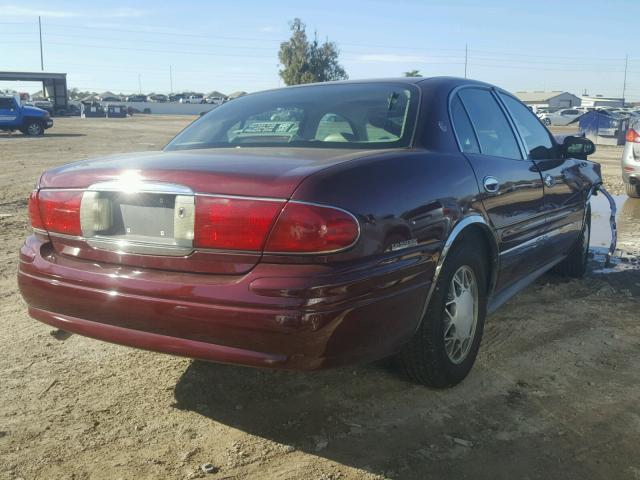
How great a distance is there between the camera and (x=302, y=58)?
5262cm

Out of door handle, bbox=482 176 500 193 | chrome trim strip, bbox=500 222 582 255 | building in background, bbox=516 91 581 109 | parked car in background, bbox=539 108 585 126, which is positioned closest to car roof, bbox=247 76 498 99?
door handle, bbox=482 176 500 193

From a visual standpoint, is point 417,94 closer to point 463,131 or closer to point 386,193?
point 463,131

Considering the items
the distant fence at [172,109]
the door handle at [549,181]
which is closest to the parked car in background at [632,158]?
the door handle at [549,181]

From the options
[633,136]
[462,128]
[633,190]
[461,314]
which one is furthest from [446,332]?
[633,190]

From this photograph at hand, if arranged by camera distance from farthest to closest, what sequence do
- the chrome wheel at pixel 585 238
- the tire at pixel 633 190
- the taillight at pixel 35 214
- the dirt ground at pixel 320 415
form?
the tire at pixel 633 190 < the chrome wheel at pixel 585 238 < the taillight at pixel 35 214 < the dirt ground at pixel 320 415

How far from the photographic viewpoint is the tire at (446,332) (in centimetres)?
294

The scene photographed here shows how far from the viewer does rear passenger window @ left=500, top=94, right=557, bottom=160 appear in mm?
4320

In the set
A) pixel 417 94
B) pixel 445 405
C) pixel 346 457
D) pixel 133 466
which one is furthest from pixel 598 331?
pixel 133 466

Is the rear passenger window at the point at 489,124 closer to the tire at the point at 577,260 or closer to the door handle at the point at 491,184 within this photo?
the door handle at the point at 491,184

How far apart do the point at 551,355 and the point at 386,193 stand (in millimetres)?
1836

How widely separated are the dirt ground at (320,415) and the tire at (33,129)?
2614 centimetres

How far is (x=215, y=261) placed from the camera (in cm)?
244

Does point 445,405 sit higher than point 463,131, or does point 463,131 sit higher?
point 463,131

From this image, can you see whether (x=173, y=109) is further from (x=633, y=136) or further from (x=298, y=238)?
(x=298, y=238)
